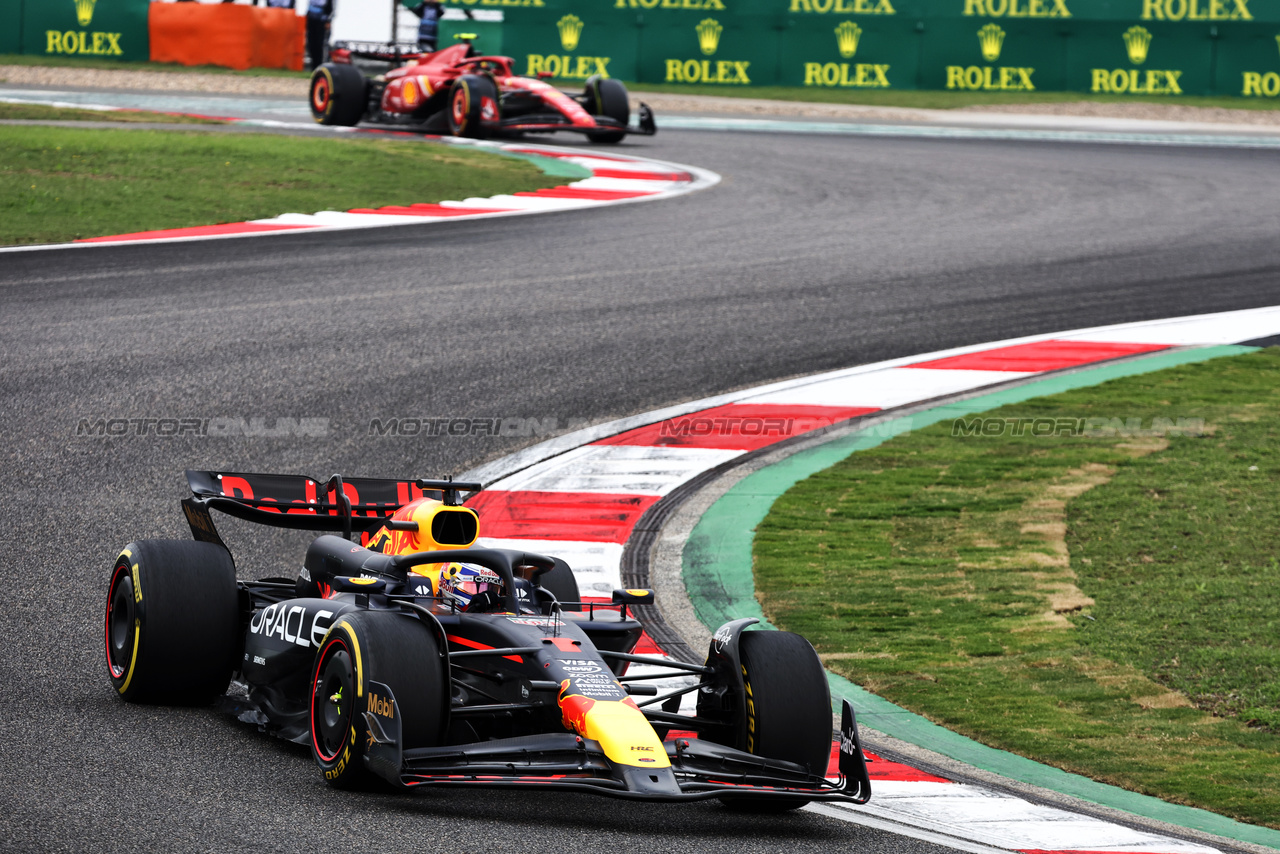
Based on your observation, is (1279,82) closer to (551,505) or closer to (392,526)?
(551,505)

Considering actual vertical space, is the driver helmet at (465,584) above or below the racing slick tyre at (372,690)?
above

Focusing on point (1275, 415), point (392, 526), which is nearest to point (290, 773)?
point (392, 526)

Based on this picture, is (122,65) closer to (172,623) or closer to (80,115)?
(80,115)

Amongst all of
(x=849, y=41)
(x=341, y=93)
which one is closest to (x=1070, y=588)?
(x=341, y=93)

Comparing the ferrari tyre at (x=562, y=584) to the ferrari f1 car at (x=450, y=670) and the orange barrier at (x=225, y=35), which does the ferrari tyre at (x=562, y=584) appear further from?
the orange barrier at (x=225, y=35)

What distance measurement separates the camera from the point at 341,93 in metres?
22.1

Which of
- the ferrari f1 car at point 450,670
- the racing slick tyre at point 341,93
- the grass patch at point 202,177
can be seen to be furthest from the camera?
the racing slick tyre at point 341,93

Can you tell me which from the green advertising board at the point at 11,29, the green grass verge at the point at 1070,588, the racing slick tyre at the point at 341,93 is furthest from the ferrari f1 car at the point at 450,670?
the green advertising board at the point at 11,29

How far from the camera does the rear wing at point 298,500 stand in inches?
244

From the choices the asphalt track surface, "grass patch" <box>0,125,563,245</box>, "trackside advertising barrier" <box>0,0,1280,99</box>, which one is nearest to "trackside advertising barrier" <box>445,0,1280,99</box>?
"trackside advertising barrier" <box>0,0,1280,99</box>

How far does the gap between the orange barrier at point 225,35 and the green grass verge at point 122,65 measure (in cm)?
25

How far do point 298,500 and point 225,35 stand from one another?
87.5 ft

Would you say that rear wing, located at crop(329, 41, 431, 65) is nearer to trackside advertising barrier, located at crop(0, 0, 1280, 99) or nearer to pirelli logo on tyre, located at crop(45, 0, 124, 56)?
trackside advertising barrier, located at crop(0, 0, 1280, 99)

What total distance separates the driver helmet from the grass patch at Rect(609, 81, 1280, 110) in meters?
24.6
